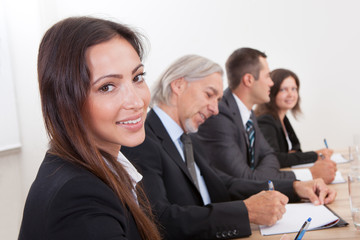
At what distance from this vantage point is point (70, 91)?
926mm

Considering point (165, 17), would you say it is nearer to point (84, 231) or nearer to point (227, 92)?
point (227, 92)

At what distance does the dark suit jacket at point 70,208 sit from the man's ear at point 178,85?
122 cm

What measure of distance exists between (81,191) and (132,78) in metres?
0.35

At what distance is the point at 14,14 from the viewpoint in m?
3.72

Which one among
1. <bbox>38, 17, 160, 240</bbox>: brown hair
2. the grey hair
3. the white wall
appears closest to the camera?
<bbox>38, 17, 160, 240</bbox>: brown hair

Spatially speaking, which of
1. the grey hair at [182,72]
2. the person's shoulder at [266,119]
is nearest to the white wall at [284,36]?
the person's shoulder at [266,119]

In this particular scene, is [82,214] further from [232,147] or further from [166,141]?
[232,147]

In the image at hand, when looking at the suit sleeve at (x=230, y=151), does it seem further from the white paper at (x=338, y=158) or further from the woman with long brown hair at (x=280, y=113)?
the woman with long brown hair at (x=280, y=113)

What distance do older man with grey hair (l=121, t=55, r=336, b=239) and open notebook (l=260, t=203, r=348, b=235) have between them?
36mm

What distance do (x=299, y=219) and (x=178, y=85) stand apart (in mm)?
933

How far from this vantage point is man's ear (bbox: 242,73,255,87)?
10.4 ft

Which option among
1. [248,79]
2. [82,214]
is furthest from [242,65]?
[82,214]

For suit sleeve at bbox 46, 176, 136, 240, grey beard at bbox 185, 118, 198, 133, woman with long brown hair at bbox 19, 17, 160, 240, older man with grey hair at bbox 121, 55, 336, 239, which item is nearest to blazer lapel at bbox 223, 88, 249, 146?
older man with grey hair at bbox 121, 55, 336, 239

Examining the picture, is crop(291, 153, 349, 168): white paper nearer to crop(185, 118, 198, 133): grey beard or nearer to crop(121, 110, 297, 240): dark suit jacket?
crop(121, 110, 297, 240): dark suit jacket
